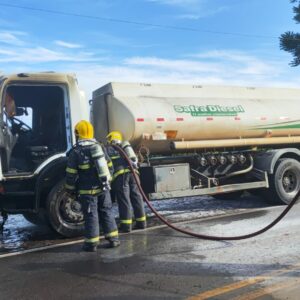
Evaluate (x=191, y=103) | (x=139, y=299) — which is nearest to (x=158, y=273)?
(x=139, y=299)

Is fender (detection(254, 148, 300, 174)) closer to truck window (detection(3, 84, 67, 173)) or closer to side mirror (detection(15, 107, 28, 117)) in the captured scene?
truck window (detection(3, 84, 67, 173))

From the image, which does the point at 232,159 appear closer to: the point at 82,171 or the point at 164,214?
the point at 164,214

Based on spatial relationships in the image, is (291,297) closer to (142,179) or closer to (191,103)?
(142,179)

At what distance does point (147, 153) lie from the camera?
9.06m

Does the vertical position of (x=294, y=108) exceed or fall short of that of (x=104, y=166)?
it exceeds it

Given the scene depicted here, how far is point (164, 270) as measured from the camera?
551cm

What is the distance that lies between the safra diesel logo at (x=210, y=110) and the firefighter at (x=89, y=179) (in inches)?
118

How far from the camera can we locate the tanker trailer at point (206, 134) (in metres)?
8.91

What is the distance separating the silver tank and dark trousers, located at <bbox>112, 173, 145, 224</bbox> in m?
1.06

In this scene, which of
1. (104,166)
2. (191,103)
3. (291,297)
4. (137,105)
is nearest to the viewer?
(291,297)

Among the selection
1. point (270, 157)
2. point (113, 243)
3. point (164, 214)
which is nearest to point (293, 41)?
point (270, 157)

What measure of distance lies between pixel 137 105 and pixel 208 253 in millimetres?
3579

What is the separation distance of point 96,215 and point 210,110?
403cm

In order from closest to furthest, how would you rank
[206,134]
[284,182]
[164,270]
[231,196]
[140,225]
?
[164,270] → [140,225] → [206,134] → [284,182] → [231,196]
